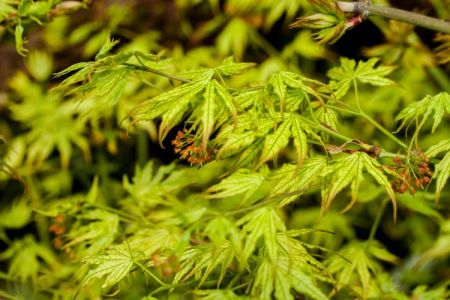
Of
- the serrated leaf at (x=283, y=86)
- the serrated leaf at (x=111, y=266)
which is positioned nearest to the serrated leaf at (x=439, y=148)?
the serrated leaf at (x=283, y=86)

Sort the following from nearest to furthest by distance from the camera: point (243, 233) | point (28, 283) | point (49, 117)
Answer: point (243, 233) → point (28, 283) → point (49, 117)

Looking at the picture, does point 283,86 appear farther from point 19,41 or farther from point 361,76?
point 19,41

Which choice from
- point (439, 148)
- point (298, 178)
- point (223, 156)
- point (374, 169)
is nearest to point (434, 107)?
point (439, 148)

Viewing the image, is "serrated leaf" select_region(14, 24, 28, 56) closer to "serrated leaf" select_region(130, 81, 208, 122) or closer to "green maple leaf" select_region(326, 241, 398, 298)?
"serrated leaf" select_region(130, 81, 208, 122)

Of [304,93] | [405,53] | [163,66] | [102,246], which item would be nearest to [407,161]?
[304,93]

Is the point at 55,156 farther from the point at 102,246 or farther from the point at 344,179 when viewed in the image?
the point at 344,179
